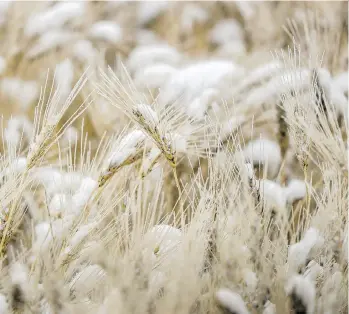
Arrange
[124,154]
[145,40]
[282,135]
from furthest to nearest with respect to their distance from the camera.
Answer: [145,40]
[282,135]
[124,154]

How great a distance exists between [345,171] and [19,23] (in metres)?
0.76

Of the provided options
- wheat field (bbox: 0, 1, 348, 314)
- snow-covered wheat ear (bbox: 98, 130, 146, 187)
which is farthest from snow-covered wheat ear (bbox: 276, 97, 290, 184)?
snow-covered wheat ear (bbox: 98, 130, 146, 187)

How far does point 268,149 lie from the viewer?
2.25ft

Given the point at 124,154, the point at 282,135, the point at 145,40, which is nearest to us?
the point at 124,154

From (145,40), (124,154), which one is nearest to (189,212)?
(124,154)

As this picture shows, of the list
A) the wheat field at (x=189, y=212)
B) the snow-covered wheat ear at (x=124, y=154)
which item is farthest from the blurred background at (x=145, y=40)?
the snow-covered wheat ear at (x=124, y=154)

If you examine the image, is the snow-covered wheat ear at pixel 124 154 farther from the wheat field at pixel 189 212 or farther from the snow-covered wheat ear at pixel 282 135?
the snow-covered wheat ear at pixel 282 135

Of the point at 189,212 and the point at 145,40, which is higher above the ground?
the point at 145,40

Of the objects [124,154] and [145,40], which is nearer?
[124,154]

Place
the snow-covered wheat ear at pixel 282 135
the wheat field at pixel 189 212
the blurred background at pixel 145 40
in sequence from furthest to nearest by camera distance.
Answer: the blurred background at pixel 145 40
the snow-covered wheat ear at pixel 282 135
the wheat field at pixel 189 212

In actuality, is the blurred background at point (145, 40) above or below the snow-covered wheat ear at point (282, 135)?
above

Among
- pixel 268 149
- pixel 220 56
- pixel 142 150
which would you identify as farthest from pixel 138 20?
pixel 142 150

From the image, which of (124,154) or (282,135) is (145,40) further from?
(124,154)

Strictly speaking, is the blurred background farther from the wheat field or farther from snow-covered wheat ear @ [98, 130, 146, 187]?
snow-covered wheat ear @ [98, 130, 146, 187]
